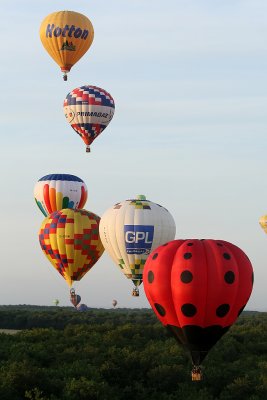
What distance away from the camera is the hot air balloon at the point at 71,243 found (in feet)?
205

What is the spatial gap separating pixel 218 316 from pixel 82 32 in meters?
33.5

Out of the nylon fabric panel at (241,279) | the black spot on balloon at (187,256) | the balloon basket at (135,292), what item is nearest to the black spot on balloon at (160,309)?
the black spot on balloon at (187,256)

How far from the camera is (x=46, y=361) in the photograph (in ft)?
192

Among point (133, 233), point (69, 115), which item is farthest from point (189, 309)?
point (69, 115)

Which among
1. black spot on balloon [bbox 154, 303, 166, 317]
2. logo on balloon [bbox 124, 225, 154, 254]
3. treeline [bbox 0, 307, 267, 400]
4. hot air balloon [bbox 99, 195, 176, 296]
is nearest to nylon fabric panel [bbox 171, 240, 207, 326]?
black spot on balloon [bbox 154, 303, 166, 317]

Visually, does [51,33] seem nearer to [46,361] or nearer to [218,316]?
[46,361]

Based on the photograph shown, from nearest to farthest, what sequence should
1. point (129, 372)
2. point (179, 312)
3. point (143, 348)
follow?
point (179, 312)
point (129, 372)
point (143, 348)

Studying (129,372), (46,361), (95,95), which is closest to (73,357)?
(46,361)

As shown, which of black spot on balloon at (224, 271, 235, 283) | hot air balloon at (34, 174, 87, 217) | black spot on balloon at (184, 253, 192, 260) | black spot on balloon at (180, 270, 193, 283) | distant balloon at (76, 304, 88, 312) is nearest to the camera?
black spot on balloon at (180, 270, 193, 283)

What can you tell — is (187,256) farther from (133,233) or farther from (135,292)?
(135,292)

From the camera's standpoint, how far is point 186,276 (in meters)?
36.4

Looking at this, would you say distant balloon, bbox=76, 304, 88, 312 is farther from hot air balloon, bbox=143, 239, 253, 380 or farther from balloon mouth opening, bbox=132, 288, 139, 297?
hot air balloon, bbox=143, 239, 253, 380

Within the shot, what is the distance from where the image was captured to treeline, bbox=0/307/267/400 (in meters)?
49.5

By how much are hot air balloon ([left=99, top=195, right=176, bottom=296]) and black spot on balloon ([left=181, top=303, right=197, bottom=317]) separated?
18.1m
